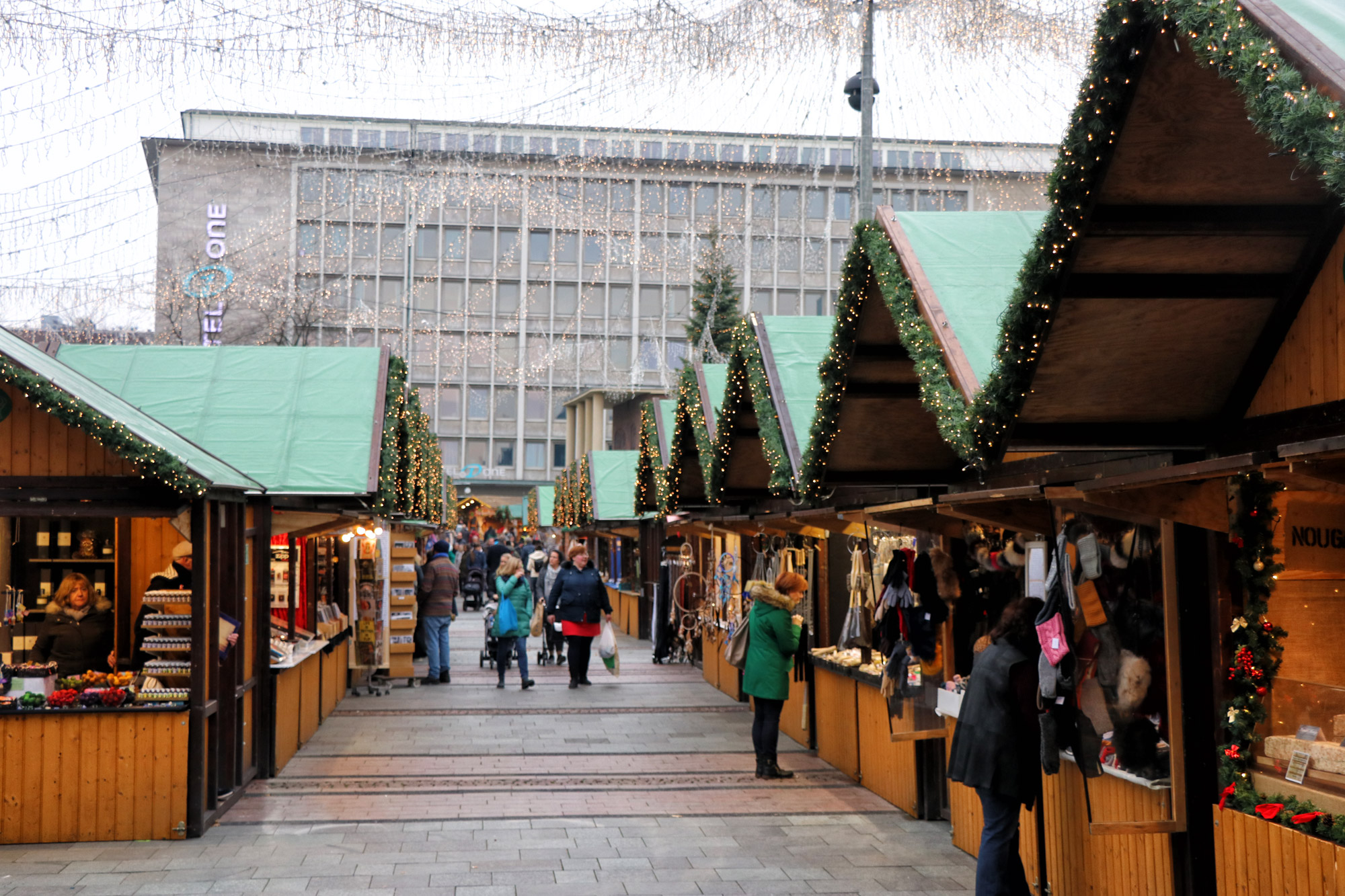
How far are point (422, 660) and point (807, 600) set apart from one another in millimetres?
10825

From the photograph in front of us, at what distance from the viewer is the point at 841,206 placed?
65.9 metres

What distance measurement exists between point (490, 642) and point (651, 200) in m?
44.7

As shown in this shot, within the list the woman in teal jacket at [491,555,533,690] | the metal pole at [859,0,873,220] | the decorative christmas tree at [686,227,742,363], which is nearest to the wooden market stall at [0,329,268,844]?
the metal pole at [859,0,873,220]

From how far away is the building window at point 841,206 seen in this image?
210 feet

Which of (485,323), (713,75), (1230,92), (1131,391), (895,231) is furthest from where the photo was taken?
(485,323)

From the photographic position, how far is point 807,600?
13.3 m

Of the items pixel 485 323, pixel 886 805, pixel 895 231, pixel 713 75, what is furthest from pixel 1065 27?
pixel 485 323

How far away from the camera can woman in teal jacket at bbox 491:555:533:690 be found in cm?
1769

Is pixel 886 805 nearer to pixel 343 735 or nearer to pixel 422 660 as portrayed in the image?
pixel 343 735

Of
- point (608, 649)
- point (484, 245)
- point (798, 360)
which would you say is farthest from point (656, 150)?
point (484, 245)

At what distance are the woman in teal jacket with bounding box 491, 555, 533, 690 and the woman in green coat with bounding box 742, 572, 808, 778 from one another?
6.92m

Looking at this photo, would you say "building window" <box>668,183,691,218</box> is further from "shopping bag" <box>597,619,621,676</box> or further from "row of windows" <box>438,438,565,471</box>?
"shopping bag" <box>597,619,621,676</box>

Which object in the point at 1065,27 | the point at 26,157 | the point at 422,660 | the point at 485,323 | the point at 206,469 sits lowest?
the point at 422,660

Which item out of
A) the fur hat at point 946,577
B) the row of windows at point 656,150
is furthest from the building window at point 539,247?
the fur hat at point 946,577
